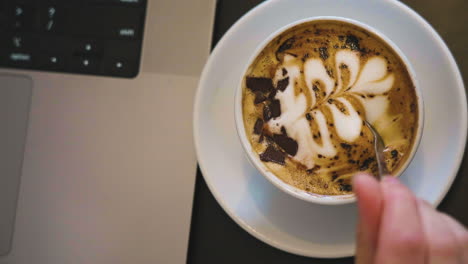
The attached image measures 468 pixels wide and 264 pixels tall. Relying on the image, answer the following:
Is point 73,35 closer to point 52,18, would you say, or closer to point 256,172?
point 52,18

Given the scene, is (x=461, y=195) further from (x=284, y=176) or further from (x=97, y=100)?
(x=97, y=100)

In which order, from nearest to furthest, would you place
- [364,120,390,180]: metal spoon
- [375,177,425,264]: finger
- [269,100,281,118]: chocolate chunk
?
[375,177,425,264]: finger
[364,120,390,180]: metal spoon
[269,100,281,118]: chocolate chunk

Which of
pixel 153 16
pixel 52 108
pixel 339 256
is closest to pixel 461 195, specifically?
pixel 339 256

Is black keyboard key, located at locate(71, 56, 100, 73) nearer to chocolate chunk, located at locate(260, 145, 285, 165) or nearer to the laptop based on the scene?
the laptop

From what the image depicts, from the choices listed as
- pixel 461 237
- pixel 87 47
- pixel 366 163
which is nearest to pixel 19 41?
pixel 87 47

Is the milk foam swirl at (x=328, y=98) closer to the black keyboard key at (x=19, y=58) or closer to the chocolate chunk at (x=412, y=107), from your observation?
the chocolate chunk at (x=412, y=107)

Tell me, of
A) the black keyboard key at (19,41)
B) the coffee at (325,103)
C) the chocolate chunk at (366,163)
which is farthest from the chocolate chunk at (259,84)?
the black keyboard key at (19,41)

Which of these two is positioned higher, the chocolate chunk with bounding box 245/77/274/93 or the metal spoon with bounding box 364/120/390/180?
the chocolate chunk with bounding box 245/77/274/93

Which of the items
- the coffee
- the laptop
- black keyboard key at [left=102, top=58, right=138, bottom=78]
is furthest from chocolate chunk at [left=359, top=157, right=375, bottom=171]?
black keyboard key at [left=102, top=58, right=138, bottom=78]
